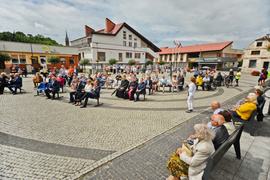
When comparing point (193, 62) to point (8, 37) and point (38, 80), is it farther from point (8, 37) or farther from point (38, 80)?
point (8, 37)

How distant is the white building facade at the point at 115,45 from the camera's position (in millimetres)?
32125

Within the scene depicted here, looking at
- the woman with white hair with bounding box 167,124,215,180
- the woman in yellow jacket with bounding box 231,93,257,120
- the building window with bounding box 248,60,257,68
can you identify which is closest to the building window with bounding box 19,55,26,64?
the woman with white hair with bounding box 167,124,215,180

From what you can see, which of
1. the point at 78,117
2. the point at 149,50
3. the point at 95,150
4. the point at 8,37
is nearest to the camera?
the point at 95,150

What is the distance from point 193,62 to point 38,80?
49.2 m

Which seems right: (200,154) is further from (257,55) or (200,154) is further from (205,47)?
(205,47)

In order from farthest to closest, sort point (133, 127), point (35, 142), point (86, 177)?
point (133, 127) < point (35, 142) < point (86, 177)

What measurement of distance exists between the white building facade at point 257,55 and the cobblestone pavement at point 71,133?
131 ft

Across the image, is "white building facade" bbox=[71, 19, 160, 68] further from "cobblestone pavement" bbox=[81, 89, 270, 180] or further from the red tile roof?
"cobblestone pavement" bbox=[81, 89, 270, 180]

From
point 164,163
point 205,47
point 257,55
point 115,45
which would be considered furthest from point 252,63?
point 164,163

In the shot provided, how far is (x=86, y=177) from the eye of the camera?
2.90 meters

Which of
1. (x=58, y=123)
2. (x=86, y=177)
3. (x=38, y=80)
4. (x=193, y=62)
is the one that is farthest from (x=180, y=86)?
(x=193, y=62)

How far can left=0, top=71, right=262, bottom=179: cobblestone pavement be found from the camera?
3.24 m

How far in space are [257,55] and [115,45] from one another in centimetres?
3699

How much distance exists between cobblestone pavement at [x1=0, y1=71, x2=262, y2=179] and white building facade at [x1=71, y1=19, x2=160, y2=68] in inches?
1057
